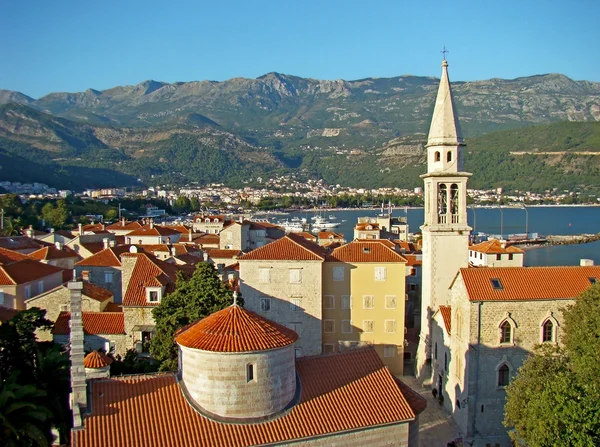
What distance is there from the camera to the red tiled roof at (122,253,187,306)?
31.4 m

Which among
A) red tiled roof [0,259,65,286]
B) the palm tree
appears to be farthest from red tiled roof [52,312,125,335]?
the palm tree

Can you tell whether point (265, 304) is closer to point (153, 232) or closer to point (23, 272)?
point (23, 272)

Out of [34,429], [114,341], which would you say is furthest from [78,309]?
[114,341]

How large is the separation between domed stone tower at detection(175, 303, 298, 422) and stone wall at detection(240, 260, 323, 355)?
51.6ft

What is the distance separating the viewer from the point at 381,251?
3434 centimetres

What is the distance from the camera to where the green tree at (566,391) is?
1742cm

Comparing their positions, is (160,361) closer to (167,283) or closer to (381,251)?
(167,283)

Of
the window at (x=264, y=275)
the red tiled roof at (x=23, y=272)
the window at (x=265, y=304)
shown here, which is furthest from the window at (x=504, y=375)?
the red tiled roof at (x=23, y=272)

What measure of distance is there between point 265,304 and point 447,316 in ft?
32.4

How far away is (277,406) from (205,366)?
2.32 meters

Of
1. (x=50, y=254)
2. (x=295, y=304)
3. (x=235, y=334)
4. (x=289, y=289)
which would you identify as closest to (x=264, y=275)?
(x=289, y=289)

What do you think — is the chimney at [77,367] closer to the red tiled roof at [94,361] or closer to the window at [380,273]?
the red tiled roof at [94,361]

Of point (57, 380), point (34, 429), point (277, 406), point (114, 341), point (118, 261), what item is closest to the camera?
point (34, 429)

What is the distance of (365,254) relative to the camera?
112 ft
